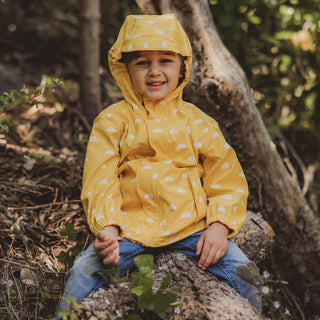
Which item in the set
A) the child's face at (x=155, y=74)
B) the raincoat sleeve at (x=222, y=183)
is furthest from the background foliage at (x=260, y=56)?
the child's face at (x=155, y=74)

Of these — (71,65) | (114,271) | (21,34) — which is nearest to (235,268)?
(114,271)

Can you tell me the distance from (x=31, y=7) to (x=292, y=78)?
173 inches

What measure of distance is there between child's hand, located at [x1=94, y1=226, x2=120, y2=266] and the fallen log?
13 cm

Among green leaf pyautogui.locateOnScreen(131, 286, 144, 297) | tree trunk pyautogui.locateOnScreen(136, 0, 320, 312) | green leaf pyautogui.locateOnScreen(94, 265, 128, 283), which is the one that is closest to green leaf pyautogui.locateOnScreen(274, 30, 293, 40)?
tree trunk pyautogui.locateOnScreen(136, 0, 320, 312)

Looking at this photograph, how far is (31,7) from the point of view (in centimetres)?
648

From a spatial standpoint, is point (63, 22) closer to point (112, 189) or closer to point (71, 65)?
point (71, 65)

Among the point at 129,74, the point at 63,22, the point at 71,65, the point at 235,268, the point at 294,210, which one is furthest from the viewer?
the point at 63,22

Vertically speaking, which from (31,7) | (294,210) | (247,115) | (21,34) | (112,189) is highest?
(31,7)

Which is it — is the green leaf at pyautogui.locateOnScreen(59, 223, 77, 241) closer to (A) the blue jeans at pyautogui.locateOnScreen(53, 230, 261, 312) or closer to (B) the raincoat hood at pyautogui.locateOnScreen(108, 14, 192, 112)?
(A) the blue jeans at pyautogui.locateOnScreen(53, 230, 261, 312)

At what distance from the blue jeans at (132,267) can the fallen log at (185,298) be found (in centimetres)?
5

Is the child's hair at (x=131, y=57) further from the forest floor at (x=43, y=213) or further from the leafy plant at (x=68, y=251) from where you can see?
the leafy plant at (x=68, y=251)

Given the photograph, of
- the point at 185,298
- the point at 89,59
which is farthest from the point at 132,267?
the point at 89,59

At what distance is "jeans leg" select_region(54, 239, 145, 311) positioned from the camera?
2.05 metres

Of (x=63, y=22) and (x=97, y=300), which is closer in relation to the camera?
(x=97, y=300)
